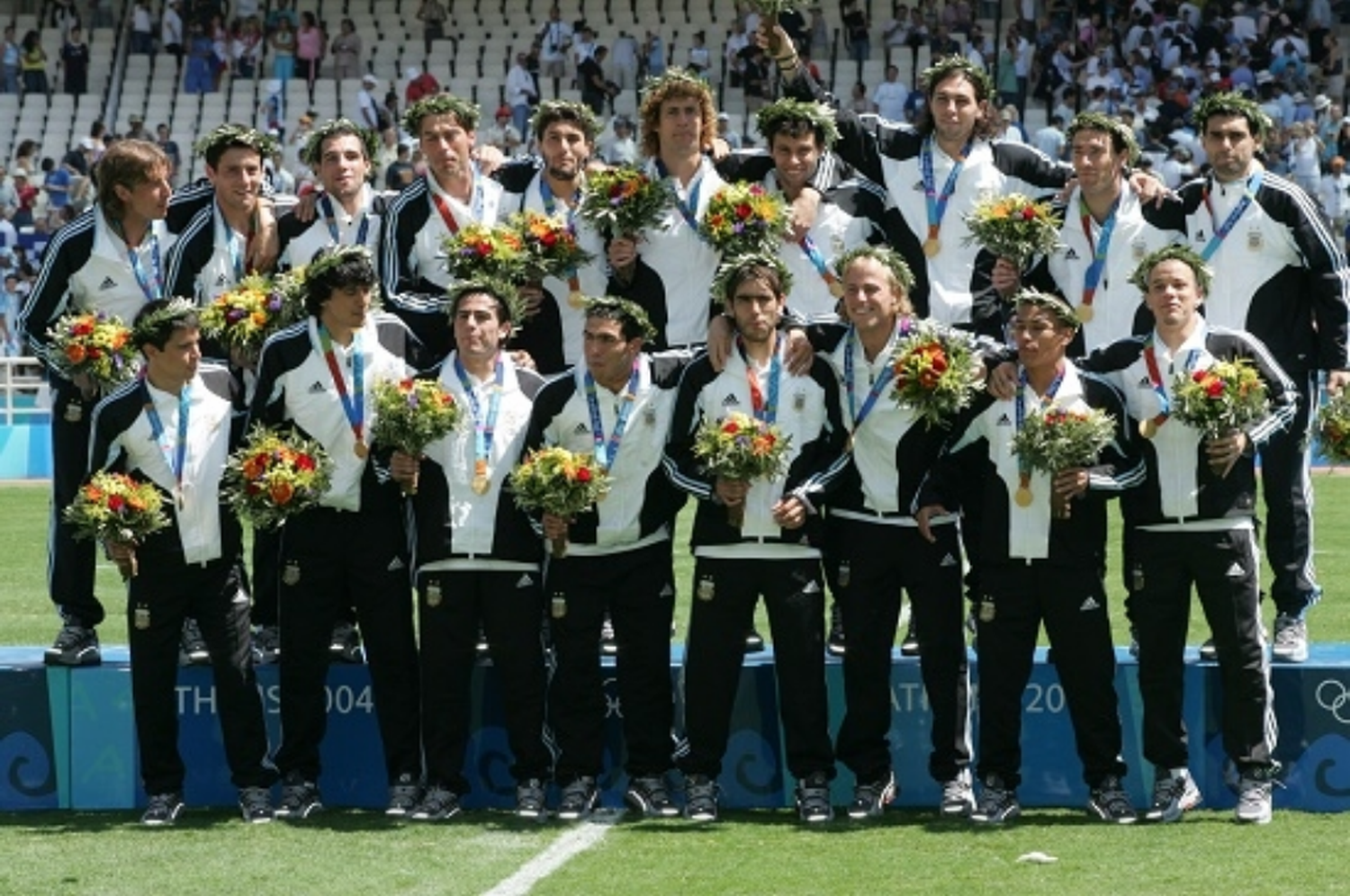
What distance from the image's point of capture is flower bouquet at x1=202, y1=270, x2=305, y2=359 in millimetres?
9664

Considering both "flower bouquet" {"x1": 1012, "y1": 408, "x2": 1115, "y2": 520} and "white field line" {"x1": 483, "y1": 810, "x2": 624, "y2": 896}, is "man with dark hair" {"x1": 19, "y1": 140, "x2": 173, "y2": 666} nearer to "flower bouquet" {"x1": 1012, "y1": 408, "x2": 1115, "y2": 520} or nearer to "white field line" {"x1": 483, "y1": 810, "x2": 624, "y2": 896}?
"white field line" {"x1": 483, "y1": 810, "x2": 624, "y2": 896}

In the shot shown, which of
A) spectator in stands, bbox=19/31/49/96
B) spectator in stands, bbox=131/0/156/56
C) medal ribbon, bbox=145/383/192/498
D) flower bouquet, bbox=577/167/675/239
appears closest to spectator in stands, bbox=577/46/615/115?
spectator in stands, bbox=131/0/156/56

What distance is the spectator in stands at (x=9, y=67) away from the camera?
35.8 metres

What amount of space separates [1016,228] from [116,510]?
11.5 feet

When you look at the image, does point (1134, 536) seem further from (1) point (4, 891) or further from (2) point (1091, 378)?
(1) point (4, 891)

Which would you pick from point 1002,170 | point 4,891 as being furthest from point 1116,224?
point 4,891

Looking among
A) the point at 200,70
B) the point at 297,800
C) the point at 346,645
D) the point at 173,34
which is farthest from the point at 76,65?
the point at 297,800

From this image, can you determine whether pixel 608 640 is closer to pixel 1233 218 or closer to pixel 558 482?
pixel 558 482

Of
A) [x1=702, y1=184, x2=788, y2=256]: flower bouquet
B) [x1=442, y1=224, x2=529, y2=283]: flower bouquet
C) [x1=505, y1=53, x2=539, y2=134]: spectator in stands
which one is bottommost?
[x1=442, y1=224, x2=529, y2=283]: flower bouquet

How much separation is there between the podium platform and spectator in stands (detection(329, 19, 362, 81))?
25.6 m

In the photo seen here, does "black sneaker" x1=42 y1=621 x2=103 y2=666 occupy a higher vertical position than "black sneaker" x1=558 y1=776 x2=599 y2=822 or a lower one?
higher

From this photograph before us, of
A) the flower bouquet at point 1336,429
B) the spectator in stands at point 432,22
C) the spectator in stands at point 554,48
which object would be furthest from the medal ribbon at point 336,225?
the spectator in stands at point 432,22

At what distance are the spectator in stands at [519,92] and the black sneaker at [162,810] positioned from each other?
2398 centimetres

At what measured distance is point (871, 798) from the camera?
940cm
